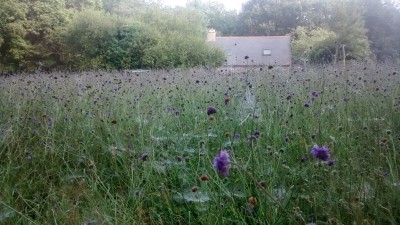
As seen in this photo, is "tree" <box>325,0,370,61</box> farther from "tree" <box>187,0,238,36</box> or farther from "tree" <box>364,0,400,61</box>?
"tree" <box>187,0,238,36</box>

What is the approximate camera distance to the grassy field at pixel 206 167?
4.75 ft

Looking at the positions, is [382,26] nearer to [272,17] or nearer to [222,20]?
[272,17]

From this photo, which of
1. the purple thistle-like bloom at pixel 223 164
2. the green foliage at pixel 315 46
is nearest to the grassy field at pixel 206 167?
the purple thistle-like bloom at pixel 223 164

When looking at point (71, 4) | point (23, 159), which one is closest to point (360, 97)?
point (23, 159)

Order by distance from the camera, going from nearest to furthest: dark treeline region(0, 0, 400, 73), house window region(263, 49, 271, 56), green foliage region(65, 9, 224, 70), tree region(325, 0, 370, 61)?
green foliage region(65, 9, 224, 70), dark treeline region(0, 0, 400, 73), tree region(325, 0, 370, 61), house window region(263, 49, 271, 56)

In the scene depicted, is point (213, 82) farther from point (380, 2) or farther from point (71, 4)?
point (380, 2)

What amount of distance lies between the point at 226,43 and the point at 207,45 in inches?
499

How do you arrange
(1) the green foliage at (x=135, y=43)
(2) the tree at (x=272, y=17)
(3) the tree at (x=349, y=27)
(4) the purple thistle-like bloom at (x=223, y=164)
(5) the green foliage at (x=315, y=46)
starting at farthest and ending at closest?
(2) the tree at (x=272, y=17) → (3) the tree at (x=349, y=27) → (5) the green foliage at (x=315, y=46) → (1) the green foliage at (x=135, y=43) → (4) the purple thistle-like bloom at (x=223, y=164)

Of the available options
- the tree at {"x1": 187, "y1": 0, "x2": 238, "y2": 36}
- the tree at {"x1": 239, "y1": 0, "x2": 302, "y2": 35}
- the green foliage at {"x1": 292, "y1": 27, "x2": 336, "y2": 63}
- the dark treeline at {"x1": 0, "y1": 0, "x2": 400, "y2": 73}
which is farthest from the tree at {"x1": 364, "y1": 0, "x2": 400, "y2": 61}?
the tree at {"x1": 187, "y1": 0, "x2": 238, "y2": 36}

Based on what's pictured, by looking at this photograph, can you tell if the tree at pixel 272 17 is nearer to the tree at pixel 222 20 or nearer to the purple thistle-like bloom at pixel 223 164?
the tree at pixel 222 20

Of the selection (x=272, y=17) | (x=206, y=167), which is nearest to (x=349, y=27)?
(x=272, y=17)

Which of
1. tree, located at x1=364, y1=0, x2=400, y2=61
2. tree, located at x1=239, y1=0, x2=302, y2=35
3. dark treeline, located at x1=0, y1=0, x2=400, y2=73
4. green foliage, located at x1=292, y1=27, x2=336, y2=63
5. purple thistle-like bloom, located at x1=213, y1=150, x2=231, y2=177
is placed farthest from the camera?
tree, located at x1=239, y1=0, x2=302, y2=35

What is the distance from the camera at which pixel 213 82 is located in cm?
529

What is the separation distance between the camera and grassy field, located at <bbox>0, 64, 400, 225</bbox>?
1.45 metres
